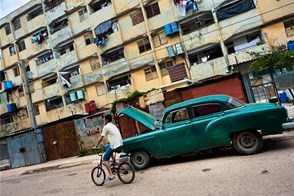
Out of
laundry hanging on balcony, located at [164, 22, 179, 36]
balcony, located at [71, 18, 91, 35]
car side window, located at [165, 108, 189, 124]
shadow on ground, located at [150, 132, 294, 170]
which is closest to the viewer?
shadow on ground, located at [150, 132, 294, 170]

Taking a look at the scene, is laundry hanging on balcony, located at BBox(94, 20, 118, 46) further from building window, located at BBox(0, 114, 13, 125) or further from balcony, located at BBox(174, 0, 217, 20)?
building window, located at BBox(0, 114, 13, 125)

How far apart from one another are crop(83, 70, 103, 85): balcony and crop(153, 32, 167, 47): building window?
736 cm

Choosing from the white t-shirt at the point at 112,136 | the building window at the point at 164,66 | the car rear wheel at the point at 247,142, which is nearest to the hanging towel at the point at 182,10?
the building window at the point at 164,66

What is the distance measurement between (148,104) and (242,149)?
9175 mm

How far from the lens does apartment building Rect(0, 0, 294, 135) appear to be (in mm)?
20797

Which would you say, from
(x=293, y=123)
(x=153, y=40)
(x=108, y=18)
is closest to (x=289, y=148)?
(x=293, y=123)

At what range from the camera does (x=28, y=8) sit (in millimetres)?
32250

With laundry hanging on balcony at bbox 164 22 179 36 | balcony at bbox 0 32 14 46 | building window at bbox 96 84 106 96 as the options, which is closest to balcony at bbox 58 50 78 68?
building window at bbox 96 84 106 96

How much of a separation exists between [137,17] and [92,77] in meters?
8.50

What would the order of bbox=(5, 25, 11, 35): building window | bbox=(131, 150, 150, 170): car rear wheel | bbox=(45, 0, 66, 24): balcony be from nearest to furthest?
bbox=(131, 150, 150, 170): car rear wheel, bbox=(45, 0, 66, 24): balcony, bbox=(5, 25, 11, 35): building window

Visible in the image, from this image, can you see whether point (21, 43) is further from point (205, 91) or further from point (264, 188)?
point (264, 188)

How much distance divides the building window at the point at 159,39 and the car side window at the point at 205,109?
710 inches

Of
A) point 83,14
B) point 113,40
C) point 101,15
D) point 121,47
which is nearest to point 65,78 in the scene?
point 113,40

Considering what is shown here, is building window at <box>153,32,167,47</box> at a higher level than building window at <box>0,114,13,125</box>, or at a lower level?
higher
